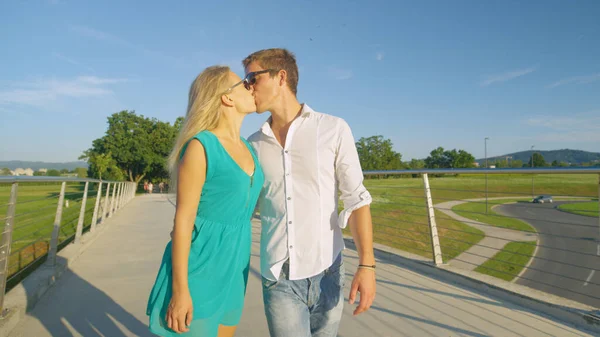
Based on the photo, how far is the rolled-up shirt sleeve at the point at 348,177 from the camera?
1.43 m

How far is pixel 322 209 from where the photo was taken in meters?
1.46

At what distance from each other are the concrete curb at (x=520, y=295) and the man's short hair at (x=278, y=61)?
2.47 m

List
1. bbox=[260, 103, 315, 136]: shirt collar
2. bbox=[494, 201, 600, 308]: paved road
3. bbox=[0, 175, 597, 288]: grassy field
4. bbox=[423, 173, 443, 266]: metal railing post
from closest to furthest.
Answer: bbox=[260, 103, 315, 136]: shirt collar < bbox=[0, 175, 597, 288]: grassy field < bbox=[423, 173, 443, 266]: metal railing post < bbox=[494, 201, 600, 308]: paved road

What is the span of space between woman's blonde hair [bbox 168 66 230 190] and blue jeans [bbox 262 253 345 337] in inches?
22.3

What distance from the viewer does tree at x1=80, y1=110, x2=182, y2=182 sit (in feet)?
144

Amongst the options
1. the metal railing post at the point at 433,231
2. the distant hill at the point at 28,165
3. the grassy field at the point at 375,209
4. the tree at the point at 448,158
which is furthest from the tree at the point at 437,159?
the metal railing post at the point at 433,231

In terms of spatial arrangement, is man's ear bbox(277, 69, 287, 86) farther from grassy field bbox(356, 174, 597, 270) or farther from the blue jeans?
grassy field bbox(356, 174, 597, 270)

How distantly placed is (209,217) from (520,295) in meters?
2.67

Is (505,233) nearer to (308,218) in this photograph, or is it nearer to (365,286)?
(365,286)

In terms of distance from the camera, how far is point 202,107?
1.38 metres

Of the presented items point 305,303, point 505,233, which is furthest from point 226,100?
point 505,233

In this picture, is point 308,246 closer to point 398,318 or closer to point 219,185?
point 219,185

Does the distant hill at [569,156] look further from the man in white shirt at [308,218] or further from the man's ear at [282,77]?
the man's ear at [282,77]

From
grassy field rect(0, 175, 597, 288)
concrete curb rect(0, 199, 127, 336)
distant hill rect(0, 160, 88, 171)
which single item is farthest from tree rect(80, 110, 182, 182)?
concrete curb rect(0, 199, 127, 336)
